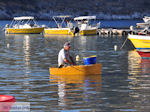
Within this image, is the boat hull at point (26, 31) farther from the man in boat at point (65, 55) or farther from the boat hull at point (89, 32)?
the man in boat at point (65, 55)

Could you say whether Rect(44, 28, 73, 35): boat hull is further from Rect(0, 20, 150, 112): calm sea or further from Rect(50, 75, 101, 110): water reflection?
Rect(50, 75, 101, 110): water reflection

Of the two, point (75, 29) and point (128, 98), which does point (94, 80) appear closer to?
point (128, 98)

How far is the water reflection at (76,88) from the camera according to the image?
16.8m

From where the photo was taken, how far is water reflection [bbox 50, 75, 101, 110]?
16.8 meters

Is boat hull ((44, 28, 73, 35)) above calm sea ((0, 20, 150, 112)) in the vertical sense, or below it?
above

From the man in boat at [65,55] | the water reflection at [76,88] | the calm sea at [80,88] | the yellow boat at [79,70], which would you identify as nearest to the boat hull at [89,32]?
the calm sea at [80,88]

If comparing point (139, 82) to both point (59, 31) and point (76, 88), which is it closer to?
point (76, 88)

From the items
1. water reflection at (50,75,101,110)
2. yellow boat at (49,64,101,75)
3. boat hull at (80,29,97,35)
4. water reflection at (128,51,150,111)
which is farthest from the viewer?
boat hull at (80,29,97,35)

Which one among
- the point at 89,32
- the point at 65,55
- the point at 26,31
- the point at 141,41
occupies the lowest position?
the point at 65,55

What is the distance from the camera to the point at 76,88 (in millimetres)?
19938

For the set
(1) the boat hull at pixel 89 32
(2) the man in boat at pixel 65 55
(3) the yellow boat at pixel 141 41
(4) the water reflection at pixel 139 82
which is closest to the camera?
(4) the water reflection at pixel 139 82

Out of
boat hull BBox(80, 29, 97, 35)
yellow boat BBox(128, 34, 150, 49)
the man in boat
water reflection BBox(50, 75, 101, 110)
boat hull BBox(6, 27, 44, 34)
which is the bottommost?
water reflection BBox(50, 75, 101, 110)

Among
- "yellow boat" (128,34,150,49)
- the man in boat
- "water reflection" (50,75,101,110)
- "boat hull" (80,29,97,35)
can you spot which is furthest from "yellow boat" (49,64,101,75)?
"boat hull" (80,29,97,35)

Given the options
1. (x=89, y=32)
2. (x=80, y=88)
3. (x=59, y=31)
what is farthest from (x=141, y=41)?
(x=59, y=31)
